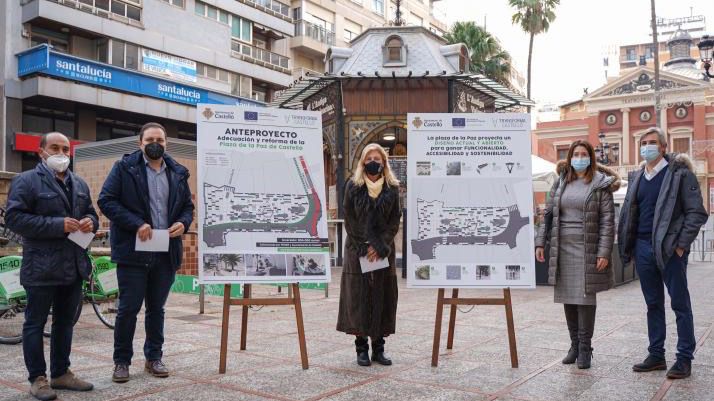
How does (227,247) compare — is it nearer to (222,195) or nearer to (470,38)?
(222,195)

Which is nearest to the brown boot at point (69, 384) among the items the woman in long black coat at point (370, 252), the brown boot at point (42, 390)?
the brown boot at point (42, 390)

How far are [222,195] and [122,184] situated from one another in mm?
776

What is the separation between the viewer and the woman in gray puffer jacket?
17.2 ft

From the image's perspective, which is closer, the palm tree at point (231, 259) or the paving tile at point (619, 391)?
the paving tile at point (619, 391)

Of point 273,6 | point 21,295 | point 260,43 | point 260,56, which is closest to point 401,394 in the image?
point 21,295

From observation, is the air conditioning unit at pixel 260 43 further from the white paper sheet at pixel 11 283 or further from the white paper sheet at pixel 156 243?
the white paper sheet at pixel 156 243

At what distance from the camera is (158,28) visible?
27.4 m

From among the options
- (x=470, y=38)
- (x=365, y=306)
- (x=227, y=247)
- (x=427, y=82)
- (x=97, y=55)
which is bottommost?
(x=365, y=306)

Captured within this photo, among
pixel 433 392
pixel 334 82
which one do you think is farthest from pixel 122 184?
pixel 334 82

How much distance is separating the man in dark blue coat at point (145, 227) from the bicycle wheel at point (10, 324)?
1863 millimetres

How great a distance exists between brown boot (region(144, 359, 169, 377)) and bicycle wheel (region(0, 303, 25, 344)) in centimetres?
189

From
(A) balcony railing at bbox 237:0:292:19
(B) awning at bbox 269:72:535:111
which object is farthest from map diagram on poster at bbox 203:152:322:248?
(A) balcony railing at bbox 237:0:292:19

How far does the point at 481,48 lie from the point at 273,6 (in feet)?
38.3

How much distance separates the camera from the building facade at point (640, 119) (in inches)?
1688
